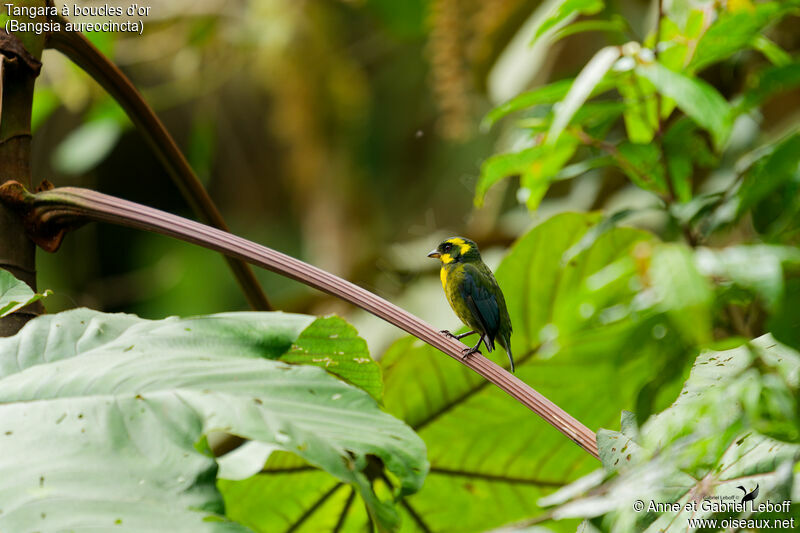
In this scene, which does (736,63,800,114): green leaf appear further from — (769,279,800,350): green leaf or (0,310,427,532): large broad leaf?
(0,310,427,532): large broad leaf

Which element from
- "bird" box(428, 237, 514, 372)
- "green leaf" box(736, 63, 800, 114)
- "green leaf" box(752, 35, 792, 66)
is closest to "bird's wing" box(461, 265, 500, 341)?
"bird" box(428, 237, 514, 372)

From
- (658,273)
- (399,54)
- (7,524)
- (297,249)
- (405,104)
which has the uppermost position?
(399,54)

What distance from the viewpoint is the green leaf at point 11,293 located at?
0.60m

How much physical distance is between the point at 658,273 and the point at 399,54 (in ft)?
15.7

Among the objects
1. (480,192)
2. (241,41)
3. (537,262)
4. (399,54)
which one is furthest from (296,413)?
(399,54)

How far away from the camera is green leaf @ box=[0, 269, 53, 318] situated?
0.60m

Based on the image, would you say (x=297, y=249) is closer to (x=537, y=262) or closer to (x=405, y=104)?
(x=405, y=104)

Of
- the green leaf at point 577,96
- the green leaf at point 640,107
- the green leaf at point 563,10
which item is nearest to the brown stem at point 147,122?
the green leaf at point 577,96

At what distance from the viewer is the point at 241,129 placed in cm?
546

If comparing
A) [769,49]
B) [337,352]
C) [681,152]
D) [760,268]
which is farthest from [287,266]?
[769,49]

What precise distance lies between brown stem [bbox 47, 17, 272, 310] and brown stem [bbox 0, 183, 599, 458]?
0.16 meters

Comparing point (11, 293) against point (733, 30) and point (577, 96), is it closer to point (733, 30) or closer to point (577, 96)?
point (577, 96)

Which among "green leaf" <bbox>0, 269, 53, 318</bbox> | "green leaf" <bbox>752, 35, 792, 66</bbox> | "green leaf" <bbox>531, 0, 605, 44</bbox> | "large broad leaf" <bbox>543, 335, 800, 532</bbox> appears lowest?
"large broad leaf" <bbox>543, 335, 800, 532</bbox>

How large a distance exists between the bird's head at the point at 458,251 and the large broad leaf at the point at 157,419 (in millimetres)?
257
